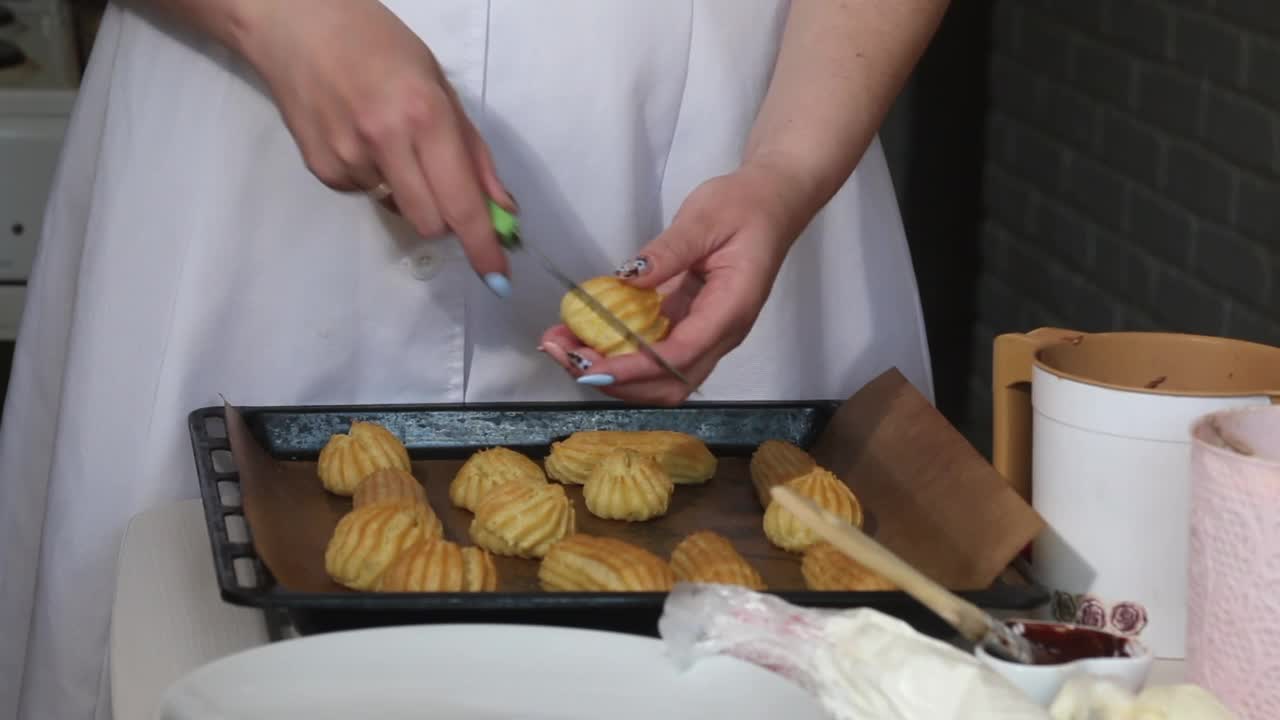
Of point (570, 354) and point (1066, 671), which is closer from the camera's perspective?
point (1066, 671)

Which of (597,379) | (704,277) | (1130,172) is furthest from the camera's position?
(1130,172)

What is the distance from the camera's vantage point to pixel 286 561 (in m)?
1.03

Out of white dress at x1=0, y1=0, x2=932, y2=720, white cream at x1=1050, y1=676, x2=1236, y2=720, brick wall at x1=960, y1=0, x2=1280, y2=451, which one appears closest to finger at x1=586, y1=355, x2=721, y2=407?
white dress at x1=0, y1=0, x2=932, y2=720

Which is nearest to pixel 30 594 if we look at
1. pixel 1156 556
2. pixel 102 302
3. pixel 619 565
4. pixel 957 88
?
pixel 102 302

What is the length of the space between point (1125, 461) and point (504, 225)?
1.47 ft

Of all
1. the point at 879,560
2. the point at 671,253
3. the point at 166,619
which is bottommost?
the point at 166,619

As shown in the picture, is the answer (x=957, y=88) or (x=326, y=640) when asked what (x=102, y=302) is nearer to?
(x=326, y=640)

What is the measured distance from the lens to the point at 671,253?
3.69 feet

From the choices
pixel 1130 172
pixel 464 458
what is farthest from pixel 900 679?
pixel 1130 172

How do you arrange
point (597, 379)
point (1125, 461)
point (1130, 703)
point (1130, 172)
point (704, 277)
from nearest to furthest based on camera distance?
1. point (1130, 703)
2. point (1125, 461)
3. point (597, 379)
4. point (704, 277)
5. point (1130, 172)

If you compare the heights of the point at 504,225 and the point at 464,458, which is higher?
the point at 504,225

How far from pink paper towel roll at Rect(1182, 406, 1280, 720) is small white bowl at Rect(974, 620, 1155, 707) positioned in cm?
7

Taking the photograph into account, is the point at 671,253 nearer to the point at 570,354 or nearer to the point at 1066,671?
the point at 570,354

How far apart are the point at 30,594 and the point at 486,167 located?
2.20 feet
